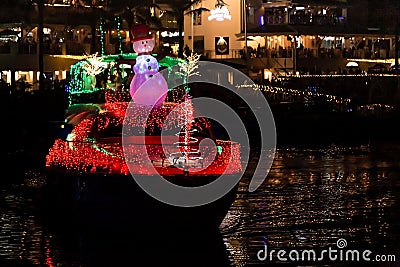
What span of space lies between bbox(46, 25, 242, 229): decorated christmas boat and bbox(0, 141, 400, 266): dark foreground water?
1.07 ft

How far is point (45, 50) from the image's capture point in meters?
67.8

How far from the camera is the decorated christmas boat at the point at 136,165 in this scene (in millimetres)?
13391

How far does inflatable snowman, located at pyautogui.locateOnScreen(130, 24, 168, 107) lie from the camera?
728 inches

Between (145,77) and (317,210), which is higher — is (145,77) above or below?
above

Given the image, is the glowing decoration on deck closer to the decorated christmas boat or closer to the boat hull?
the decorated christmas boat

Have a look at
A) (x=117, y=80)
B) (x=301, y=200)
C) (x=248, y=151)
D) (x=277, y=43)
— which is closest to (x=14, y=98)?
(x=117, y=80)

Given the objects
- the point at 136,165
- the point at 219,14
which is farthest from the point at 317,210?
the point at 219,14

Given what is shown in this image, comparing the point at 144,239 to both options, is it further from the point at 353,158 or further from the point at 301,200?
the point at 353,158

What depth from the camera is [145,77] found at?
1938 centimetres

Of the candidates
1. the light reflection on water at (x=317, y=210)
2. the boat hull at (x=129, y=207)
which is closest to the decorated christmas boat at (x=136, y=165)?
the boat hull at (x=129, y=207)

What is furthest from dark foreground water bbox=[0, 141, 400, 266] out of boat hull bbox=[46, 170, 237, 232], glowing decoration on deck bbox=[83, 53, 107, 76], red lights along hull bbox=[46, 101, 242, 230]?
glowing decoration on deck bbox=[83, 53, 107, 76]

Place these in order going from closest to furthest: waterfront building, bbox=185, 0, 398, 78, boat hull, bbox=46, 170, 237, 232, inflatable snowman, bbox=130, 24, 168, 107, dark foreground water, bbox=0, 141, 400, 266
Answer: dark foreground water, bbox=0, 141, 400, 266 → boat hull, bbox=46, 170, 237, 232 → inflatable snowman, bbox=130, 24, 168, 107 → waterfront building, bbox=185, 0, 398, 78

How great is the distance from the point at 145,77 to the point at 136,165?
19.8ft

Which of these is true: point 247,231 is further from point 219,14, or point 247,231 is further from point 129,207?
point 219,14
